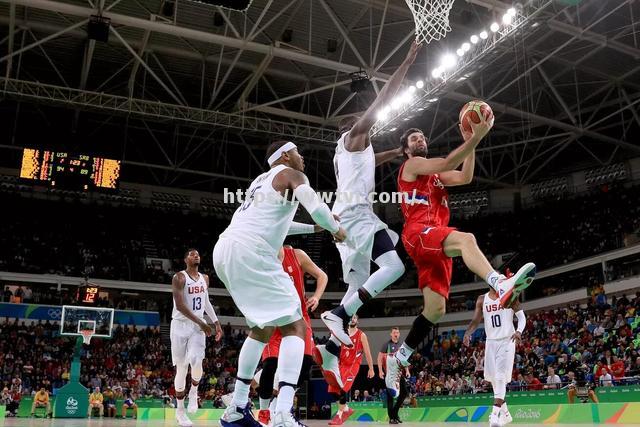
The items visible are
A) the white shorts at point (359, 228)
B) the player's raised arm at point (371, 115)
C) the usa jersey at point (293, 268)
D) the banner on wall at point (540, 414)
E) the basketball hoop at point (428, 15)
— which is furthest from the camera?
the basketball hoop at point (428, 15)

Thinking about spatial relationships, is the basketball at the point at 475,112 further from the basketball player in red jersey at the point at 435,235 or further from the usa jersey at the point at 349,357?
the usa jersey at the point at 349,357

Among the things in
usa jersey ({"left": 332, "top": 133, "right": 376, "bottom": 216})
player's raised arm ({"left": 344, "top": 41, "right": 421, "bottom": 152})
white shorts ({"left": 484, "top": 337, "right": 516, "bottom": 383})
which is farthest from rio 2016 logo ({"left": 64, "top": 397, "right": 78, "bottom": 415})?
player's raised arm ({"left": 344, "top": 41, "right": 421, "bottom": 152})

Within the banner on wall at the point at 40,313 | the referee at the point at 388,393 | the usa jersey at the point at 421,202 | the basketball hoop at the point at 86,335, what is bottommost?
the referee at the point at 388,393

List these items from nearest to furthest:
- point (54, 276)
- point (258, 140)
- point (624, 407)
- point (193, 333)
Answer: point (193, 333)
point (624, 407)
point (54, 276)
point (258, 140)

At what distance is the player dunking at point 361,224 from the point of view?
19.9 ft

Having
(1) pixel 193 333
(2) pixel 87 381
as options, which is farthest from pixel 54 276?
(1) pixel 193 333

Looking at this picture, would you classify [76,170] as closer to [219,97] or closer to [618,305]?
[219,97]

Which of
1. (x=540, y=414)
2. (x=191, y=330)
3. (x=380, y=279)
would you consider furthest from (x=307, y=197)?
(x=540, y=414)

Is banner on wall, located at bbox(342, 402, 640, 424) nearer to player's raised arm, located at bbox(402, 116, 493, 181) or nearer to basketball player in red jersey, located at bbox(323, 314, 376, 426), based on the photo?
basketball player in red jersey, located at bbox(323, 314, 376, 426)

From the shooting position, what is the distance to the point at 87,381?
22.9m

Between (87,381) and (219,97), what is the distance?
474 inches

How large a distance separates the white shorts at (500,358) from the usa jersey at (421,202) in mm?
4014

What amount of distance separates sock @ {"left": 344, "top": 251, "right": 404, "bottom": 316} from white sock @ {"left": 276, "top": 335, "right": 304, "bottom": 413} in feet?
5.51

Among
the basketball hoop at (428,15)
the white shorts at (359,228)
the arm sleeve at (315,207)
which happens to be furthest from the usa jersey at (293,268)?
the basketball hoop at (428,15)
